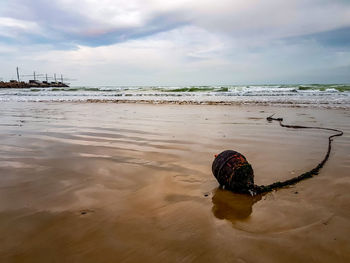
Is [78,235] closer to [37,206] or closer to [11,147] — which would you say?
[37,206]

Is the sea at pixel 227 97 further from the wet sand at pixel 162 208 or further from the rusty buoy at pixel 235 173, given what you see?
the rusty buoy at pixel 235 173

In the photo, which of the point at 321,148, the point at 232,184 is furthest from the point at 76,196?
the point at 321,148

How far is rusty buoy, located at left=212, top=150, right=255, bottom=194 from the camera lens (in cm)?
259

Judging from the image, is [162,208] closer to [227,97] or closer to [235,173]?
[235,173]

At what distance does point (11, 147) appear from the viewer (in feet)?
15.4

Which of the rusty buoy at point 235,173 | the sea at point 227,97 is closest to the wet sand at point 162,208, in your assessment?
the rusty buoy at point 235,173

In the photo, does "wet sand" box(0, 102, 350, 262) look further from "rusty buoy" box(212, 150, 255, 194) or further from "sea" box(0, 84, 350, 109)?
"sea" box(0, 84, 350, 109)

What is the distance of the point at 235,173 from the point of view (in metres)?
2.61

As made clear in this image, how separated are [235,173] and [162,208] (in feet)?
2.90

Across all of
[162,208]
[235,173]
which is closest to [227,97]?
[235,173]

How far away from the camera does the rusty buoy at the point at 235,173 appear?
2.59 meters

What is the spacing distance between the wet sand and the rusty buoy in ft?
0.40

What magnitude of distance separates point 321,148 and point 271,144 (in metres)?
0.90

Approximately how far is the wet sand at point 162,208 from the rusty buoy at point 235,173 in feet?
0.40
